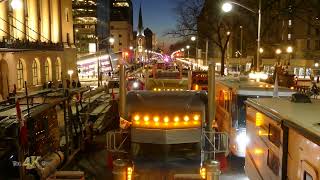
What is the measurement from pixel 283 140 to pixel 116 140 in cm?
462

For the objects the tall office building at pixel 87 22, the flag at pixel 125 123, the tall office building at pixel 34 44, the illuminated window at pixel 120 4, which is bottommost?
the flag at pixel 125 123

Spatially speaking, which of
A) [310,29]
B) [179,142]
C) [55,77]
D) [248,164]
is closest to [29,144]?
[179,142]

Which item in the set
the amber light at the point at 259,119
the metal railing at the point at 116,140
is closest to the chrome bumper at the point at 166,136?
Result: the metal railing at the point at 116,140

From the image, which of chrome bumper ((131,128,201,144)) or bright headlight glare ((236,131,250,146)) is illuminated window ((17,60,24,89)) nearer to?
bright headlight glare ((236,131,250,146))

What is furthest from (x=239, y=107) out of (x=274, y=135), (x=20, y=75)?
(x=20, y=75)

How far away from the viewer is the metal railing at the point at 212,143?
948 centimetres

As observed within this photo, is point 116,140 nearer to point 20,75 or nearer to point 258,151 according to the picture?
point 258,151

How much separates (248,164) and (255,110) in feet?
4.72

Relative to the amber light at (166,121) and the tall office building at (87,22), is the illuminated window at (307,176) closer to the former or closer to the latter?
the amber light at (166,121)

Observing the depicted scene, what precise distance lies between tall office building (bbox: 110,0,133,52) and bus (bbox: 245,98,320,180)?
173m

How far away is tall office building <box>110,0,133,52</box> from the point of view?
185250mm

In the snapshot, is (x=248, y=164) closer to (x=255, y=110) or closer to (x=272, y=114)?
(x=255, y=110)

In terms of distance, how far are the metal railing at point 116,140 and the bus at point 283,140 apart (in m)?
2.81

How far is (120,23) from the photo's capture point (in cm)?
18775
